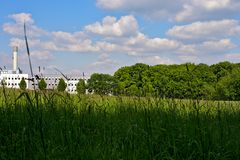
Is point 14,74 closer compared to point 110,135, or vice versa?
point 110,135

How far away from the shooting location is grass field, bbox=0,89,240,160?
11.5ft

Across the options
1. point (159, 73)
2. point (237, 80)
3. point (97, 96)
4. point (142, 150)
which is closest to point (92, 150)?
point (142, 150)

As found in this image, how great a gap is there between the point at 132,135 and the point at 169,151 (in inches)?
Result: 17.2

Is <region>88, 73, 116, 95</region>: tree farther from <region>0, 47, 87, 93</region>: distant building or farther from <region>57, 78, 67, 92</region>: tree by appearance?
<region>57, 78, 67, 92</region>: tree

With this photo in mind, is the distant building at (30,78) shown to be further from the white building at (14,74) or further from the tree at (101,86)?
the tree at (101,86)

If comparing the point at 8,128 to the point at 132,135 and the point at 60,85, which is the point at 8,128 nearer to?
the point at 132,135

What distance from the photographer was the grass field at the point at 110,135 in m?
3.50

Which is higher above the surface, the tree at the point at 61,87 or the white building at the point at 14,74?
the white building at the point at 14,74

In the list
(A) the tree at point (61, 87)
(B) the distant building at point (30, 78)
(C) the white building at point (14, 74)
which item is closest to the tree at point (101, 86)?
(B) the distant building at point (30, 78)

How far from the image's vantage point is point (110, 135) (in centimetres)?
417

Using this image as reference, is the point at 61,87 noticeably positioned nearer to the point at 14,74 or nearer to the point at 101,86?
the point at 14,74

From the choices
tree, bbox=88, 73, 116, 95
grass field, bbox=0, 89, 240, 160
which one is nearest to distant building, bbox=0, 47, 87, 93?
grass field, bbox=0, 89, 240, 160

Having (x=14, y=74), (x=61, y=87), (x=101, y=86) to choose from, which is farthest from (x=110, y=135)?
(x=101, y=86)

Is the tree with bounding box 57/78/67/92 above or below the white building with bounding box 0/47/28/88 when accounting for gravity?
below
